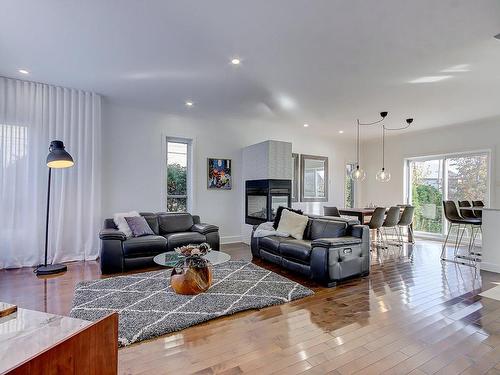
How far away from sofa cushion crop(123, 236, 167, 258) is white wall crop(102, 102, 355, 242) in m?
1.34

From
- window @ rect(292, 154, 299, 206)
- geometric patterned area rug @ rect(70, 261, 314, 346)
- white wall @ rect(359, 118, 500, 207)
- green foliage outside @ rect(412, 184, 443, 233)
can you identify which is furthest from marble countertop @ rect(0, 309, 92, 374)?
green foliage outside @ rect(412, 184, 443, 233)

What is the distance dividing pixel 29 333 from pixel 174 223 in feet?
12.9

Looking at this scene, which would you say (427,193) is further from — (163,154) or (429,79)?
(163,154)

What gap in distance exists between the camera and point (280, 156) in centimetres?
570

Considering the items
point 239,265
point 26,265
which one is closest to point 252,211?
point 239,265

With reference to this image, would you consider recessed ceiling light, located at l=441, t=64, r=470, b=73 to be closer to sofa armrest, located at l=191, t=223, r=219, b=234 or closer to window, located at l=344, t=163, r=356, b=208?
sofa armrest, located at l=191, t=223, r=219, b=234

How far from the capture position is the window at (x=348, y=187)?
322 inches

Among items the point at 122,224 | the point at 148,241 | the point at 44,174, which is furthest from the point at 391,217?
the point at 44,174

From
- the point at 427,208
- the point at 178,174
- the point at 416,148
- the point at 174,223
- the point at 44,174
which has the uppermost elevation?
the point at 416,148

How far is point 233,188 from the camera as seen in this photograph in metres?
6.25

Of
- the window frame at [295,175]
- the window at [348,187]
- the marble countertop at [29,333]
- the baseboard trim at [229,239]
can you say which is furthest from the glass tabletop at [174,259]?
the window at [348,187]

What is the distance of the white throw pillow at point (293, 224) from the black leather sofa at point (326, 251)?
0.11 meters

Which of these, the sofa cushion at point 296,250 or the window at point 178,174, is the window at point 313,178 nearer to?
the window at point 178,174

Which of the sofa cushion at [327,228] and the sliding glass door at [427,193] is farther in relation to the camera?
the sliding glass door at [427,193]
